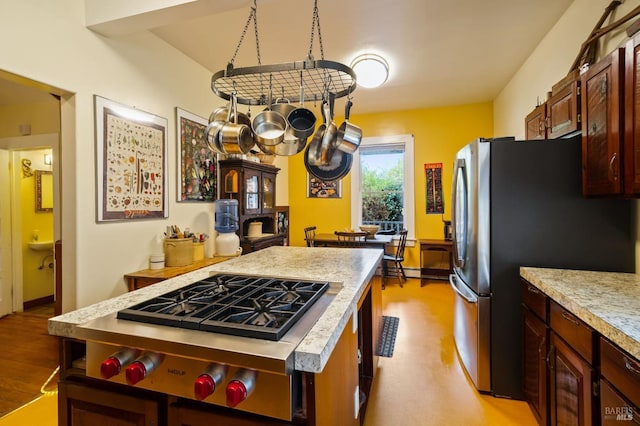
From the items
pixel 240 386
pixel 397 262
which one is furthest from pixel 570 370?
pixel 397 262

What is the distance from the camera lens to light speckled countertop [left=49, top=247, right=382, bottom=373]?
2.67 ft

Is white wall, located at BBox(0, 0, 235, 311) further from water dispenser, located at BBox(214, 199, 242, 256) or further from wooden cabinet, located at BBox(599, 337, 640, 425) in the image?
wooden cabinet, located at BBox(599, 337, 640, 425)

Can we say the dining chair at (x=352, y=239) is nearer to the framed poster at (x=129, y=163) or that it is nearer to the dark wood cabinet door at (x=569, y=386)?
the framed poster at (x=129, y=163)

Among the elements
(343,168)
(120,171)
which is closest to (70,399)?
(343,168)

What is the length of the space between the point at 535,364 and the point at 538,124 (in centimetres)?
192

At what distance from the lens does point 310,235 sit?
5367 mm

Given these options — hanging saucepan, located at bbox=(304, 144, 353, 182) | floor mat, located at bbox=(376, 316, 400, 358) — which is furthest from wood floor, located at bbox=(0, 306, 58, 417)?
floor mat, located at bbox=(376, 316, 400, 358)

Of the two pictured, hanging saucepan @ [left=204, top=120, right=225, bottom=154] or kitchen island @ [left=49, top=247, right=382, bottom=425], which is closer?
kitchen island @ [left=49, top=247, right=382, bottom=425]

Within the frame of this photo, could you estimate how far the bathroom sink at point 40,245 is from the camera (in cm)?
381

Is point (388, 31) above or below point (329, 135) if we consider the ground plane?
above

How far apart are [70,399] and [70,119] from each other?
1.93 meters

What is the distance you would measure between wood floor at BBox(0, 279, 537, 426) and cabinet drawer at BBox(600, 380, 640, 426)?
81 cm

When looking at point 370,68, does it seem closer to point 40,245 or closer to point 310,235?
point 310,235

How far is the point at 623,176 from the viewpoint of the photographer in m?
1.42
